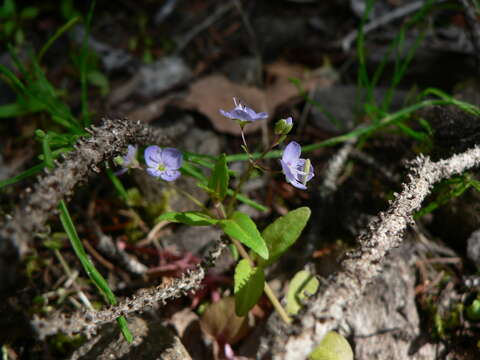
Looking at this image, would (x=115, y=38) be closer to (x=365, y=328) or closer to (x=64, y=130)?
(x=64, y=130)

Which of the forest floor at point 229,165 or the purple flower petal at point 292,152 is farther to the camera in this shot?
the forest floor at point 229,165

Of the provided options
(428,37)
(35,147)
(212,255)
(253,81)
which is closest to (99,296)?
(212,255)

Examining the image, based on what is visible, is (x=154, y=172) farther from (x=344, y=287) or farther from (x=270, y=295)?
(x=344, y=287)

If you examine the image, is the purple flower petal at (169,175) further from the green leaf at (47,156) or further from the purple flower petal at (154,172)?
the green leaf at (47,156)

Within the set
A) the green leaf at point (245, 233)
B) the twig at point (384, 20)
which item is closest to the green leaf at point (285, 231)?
the green leaf at point (245, 233)

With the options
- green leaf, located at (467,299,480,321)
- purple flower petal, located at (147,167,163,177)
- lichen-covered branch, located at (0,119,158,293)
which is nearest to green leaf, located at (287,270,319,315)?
green leaf, located at (467,299,480,321)

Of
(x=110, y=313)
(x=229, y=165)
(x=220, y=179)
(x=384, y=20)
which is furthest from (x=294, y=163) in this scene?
(x=384, y=20)
